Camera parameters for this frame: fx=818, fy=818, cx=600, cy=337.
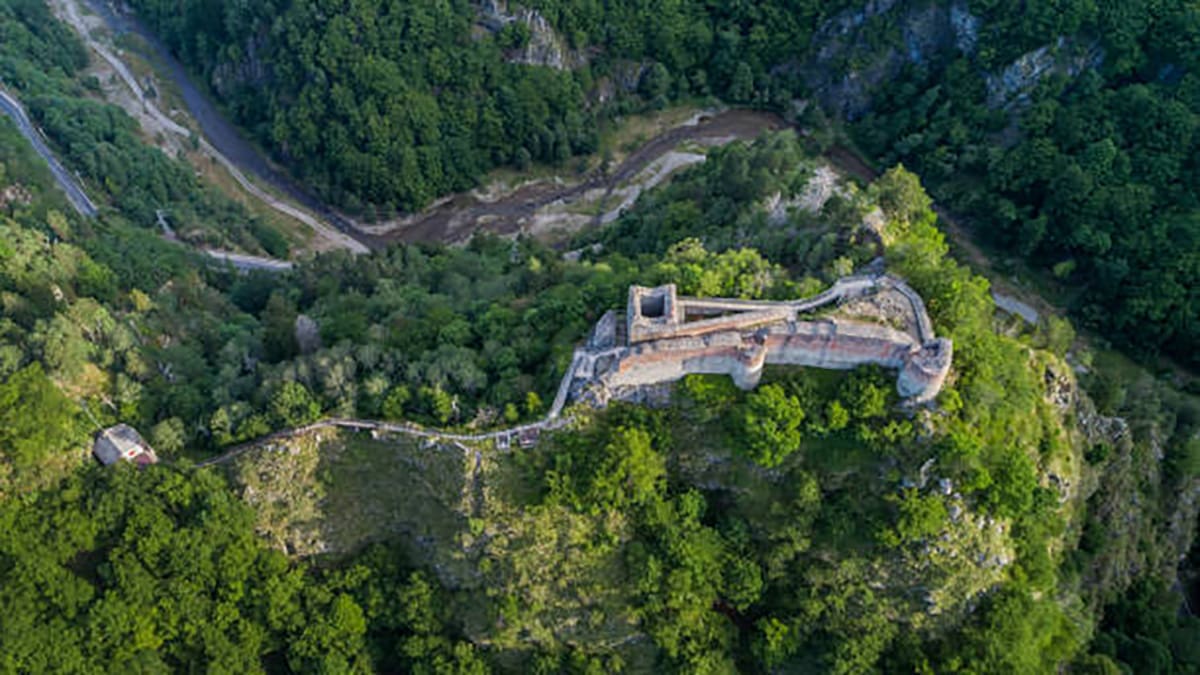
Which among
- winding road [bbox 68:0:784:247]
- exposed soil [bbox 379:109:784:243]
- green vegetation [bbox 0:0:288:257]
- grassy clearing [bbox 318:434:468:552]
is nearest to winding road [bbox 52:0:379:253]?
winding road [bbox 68:0:784:247]

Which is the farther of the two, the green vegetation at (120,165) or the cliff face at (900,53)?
the green vegetation at (120,165)

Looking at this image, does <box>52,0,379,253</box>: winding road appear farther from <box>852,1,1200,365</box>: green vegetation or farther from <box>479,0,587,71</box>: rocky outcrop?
<box>852,1,1200,365</box>: green vegetation

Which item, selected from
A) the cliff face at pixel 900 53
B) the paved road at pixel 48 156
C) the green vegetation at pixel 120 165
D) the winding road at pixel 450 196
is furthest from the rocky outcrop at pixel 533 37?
the paved road at pixel 48 156

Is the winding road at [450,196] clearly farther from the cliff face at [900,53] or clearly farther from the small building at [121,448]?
the small building at [121,448]

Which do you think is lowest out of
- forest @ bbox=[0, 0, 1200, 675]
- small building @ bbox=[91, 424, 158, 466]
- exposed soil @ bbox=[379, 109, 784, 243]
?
exposed soil @ bbox=[379, 109, 784, 243]

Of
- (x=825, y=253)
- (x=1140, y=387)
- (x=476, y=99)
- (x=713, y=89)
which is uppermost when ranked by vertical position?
(x=825, y=253)

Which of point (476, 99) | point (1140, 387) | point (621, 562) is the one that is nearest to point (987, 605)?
point (621, 562)

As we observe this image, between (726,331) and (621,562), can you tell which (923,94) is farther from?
(621,562)
